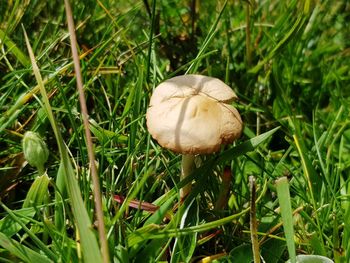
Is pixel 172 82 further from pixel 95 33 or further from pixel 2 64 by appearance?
pixel 95 33

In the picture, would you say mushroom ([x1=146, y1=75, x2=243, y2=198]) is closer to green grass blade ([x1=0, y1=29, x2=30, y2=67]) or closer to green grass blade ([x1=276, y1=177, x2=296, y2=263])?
green grass blade ([x1=276, y1=177, x2=296, y2=263])

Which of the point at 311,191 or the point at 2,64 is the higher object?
the point at 2,64

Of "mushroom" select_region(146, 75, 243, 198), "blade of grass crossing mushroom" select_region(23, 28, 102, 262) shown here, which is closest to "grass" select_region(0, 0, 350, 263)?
"blade of grass crossing mushroom" select_region(23, 28, 102, 262)

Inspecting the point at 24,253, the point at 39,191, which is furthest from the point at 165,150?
the point at 24,253

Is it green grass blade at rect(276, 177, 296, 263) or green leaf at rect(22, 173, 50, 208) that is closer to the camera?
green grass blade at rect(276, 177, 296, 263)

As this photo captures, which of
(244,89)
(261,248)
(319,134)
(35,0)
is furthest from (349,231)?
(35,0)

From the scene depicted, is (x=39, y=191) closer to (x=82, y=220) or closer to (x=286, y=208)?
(x=82, y=220)

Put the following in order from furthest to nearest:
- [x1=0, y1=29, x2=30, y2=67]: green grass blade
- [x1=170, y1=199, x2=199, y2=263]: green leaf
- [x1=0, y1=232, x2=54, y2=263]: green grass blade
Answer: [x1=0, y1=29, x2=30, y2=67]: green grass blade, [x1=170, y1=199, x2=199, y2=263]: green leaf, [x1=0, y1=232, x2=54, y2=263]: green grass blade
